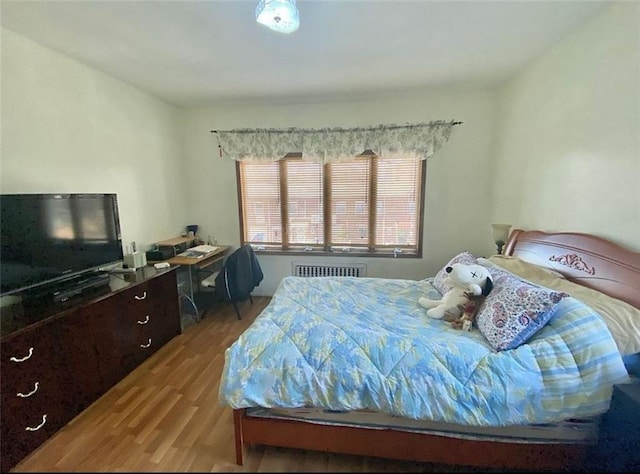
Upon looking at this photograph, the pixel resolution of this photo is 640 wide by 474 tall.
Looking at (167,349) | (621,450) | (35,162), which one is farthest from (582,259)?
(35,162)

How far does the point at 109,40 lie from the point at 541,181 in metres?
3.41

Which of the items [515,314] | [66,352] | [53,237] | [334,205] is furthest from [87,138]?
[515,314]

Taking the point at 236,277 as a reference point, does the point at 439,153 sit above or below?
above

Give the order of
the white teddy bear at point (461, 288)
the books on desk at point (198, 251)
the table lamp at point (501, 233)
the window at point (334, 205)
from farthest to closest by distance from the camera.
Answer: the window at point (334, 205) → the books on desk at point (198, 251) → the table lamp at point (501, 233) → the white teddy bear at point (461, 288)

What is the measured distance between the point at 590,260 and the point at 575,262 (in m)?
0.10

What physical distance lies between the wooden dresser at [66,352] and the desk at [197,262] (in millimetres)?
413

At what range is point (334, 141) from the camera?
339cm

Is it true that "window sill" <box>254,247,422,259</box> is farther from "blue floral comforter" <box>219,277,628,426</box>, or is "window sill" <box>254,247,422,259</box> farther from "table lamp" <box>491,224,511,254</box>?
"blue floral comforter" <box>219,277,628,426</box>

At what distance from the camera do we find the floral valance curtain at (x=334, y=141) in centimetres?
324

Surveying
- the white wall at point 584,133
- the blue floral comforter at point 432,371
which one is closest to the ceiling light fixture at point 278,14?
the blue floral comforter at point 432,371

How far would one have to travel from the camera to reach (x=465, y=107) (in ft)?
10.4

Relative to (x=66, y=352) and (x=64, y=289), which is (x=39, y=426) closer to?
(x=66, y=352)

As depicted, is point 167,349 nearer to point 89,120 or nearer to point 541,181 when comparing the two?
point 89,120

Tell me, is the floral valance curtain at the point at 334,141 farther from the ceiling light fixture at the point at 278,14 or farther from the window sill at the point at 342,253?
the ceiling light fixture at the point at 278,14
